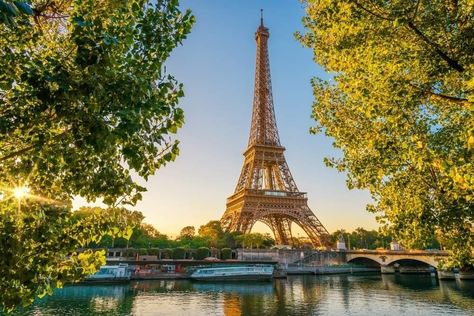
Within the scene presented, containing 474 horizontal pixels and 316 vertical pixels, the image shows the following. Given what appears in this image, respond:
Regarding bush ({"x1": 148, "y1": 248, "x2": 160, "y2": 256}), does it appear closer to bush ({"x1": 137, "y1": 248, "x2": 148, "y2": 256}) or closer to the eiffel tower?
bush ({"x1": 137, "y1": 248, "x2": 148, "y2": 256})

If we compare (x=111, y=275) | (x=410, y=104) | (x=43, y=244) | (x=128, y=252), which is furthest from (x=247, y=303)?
(x=128, y=252)

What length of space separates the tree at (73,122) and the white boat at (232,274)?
46859mm

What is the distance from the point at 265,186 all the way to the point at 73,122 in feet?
252

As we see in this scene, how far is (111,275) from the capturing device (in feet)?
153

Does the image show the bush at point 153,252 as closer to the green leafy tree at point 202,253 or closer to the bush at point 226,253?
the green leafy tree at point 202,253

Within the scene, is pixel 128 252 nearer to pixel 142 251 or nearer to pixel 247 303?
pixel 142 251

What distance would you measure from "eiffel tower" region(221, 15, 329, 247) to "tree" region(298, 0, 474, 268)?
57.6 metres

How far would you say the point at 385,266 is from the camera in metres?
74.4

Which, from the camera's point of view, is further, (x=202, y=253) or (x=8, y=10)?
(x=202, y=253)

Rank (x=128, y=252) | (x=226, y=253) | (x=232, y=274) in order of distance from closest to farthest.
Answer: (x=232, y=274) → (x=128, y=252) → (x=226, y=253)

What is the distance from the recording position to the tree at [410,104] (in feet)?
22.2

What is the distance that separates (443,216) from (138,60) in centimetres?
812

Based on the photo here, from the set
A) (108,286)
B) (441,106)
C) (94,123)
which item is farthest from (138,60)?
(108,286)

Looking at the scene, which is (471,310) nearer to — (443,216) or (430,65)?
(443,216)
